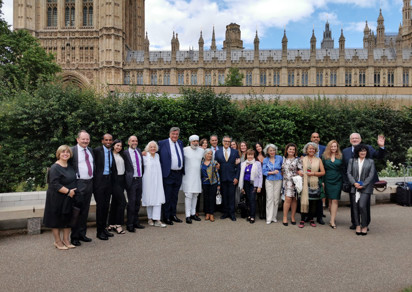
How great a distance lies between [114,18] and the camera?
1828 inches

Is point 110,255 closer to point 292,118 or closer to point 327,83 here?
point 292,118

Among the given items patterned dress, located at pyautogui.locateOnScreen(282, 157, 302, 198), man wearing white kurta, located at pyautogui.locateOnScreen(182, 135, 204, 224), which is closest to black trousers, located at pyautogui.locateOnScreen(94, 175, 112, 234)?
man wearing white kurta, located at pyautogui.locateOnScreen(182, 135, 204, 224)

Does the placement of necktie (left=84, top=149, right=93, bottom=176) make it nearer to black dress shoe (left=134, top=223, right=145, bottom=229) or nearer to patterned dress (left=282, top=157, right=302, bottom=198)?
black dress shoe (left=134, top=223, right=145, bottom=229)

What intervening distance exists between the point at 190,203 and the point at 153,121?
3678 millimetres

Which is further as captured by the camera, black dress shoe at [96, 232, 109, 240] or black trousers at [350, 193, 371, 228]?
black trousers at [350, 193, 371, 228]

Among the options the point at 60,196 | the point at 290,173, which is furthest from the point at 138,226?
the point at 290,173

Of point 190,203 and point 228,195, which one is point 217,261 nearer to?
point 190,203

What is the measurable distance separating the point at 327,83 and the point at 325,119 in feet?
138

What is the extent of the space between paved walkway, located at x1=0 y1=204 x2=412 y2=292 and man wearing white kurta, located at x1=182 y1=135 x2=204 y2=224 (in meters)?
0.60

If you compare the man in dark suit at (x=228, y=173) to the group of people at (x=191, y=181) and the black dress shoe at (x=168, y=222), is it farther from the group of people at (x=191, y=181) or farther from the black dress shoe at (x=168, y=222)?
the black dress shoe at (x=168, y=222)

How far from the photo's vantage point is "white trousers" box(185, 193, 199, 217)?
635 centimetres

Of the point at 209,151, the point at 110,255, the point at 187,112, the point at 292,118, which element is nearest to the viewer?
the point at 110,255

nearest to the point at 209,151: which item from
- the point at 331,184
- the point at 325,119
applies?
the point at 331,184

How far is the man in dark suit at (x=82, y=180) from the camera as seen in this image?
482 cm
